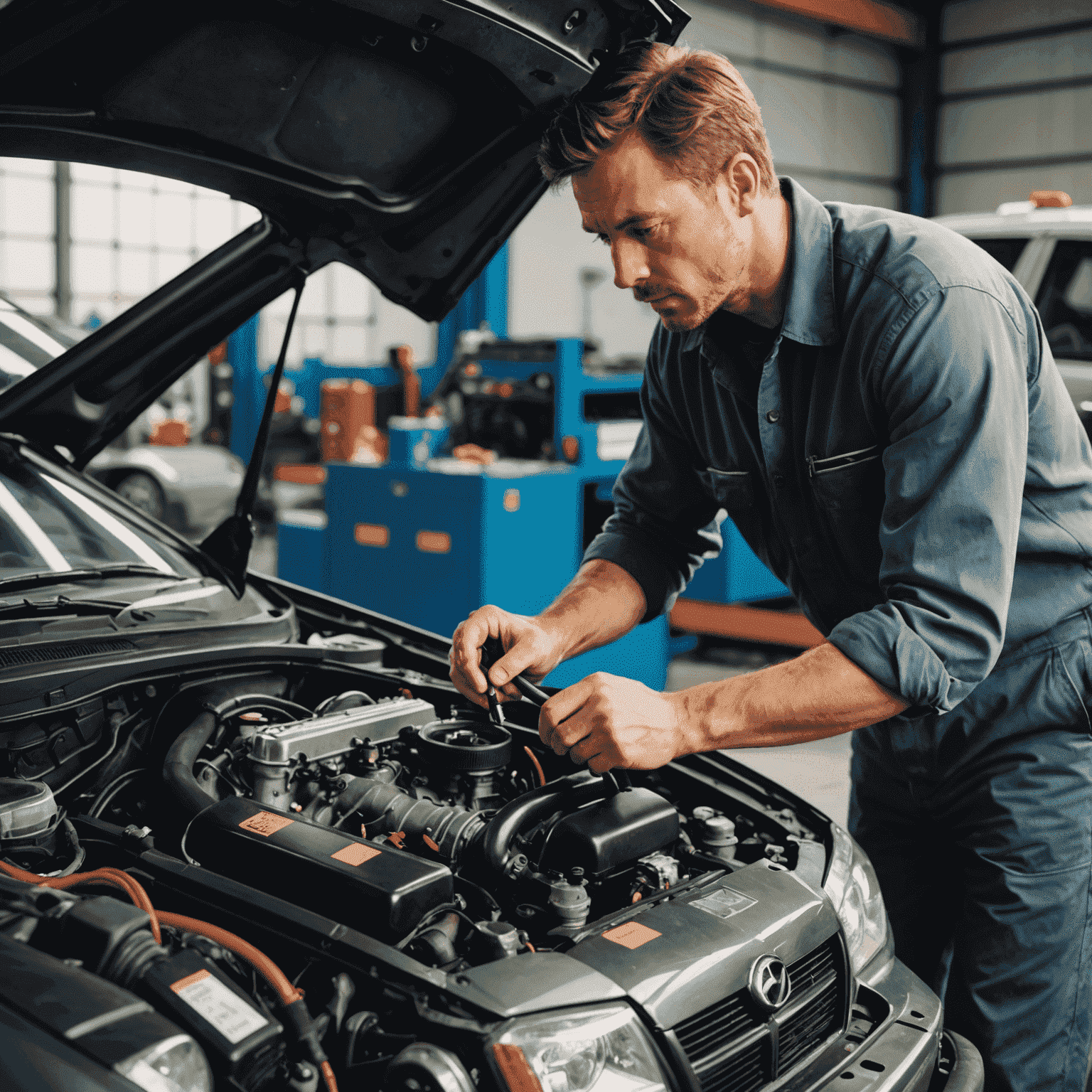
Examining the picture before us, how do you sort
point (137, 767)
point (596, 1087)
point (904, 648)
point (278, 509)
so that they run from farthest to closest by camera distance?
point (278, 509) < point (137, 767) < point (904, 648) < point (596, 1087)

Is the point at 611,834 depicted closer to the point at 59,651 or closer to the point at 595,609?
the point at 595,609

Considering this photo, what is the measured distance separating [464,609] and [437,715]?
2320 mm

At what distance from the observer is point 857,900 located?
1572mm

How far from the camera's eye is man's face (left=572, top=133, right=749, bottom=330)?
4.84 feet

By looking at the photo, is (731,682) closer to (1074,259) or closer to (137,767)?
(137,767)

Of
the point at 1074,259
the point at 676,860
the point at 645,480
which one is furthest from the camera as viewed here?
the point at 1074,259

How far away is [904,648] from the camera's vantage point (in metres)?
1.35

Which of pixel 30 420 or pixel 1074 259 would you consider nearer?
pixel 30 420

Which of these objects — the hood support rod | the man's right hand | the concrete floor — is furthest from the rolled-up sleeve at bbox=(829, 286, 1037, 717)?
the concrete floor

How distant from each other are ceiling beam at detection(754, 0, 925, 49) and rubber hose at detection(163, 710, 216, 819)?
1294 cm

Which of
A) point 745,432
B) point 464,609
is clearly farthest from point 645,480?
point 464,609

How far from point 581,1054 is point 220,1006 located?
0.36 metres

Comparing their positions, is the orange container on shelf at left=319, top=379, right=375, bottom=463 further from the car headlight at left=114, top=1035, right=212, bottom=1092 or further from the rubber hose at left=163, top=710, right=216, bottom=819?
the car headlight at left=114, top=1035, right=212, bottom=1092

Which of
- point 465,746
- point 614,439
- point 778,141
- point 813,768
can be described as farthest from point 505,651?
point 778,141
